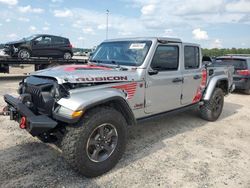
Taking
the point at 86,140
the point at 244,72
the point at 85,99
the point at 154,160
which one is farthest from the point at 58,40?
the point at 86,140

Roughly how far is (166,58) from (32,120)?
2.77 meters

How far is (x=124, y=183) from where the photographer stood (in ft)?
11.6

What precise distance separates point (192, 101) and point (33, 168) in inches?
145

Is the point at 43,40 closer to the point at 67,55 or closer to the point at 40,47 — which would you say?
the point at 40,47

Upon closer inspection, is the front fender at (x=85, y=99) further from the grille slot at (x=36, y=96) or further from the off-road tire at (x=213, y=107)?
the off-road tire at (x=213, y=107)

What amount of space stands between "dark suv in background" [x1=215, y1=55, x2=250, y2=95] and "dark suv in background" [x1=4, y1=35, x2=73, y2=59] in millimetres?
9058

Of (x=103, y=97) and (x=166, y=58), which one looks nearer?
(x=103, y=97)

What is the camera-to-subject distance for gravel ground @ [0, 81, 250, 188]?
3.58 m

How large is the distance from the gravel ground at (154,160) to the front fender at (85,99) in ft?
3.39

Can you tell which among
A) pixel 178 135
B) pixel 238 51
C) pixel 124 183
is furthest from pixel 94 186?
pixel 238 51

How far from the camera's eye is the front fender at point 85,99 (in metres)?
3.28

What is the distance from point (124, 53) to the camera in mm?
4840

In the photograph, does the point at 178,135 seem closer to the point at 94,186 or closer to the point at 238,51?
the point at 94,186

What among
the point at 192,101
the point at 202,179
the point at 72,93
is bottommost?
the point at 202,179
